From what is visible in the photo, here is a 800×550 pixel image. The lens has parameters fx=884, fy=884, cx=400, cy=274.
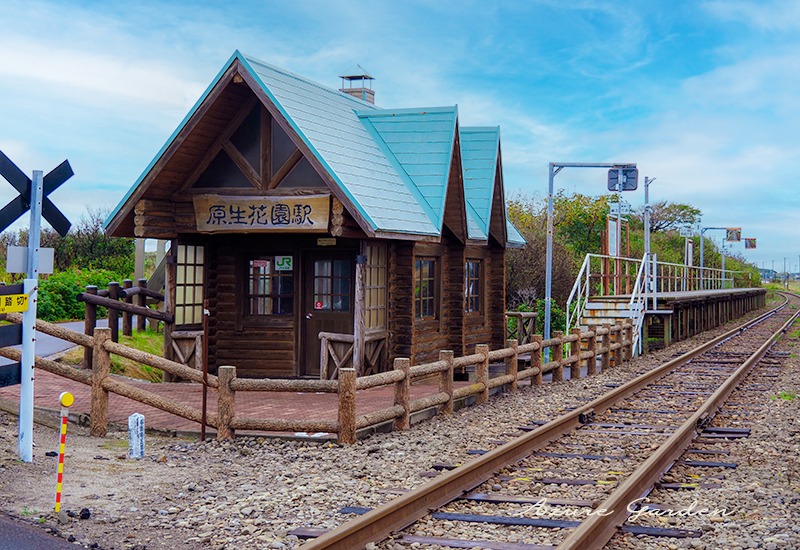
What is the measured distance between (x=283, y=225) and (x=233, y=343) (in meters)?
2.79

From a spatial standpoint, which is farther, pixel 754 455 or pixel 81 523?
pixel 754 455

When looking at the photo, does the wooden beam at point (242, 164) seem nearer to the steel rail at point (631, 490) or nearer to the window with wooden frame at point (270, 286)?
the window with wooden frame at point (270, 286)

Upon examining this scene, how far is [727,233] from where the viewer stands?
67.9 meters

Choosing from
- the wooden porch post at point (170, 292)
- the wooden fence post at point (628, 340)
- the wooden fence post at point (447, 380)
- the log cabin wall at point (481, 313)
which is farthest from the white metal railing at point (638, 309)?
Answer: the wooden porch post at point (170, 292)

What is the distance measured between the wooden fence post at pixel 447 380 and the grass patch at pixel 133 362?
230 inches

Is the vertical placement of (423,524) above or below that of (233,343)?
below

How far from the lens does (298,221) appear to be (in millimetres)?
14102

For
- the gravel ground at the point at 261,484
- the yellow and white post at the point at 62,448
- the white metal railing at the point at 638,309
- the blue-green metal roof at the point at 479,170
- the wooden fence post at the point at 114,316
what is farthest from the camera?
the white metal railing at the point at 638,309

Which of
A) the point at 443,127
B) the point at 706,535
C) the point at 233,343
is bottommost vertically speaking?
the point at 706,535

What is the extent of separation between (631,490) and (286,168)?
858 cm

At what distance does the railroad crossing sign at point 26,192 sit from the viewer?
905 centimetres

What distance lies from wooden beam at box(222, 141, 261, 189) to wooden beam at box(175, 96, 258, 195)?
11cm

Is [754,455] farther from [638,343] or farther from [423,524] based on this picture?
[638,343]

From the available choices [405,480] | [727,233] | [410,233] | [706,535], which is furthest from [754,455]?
[727,233]
